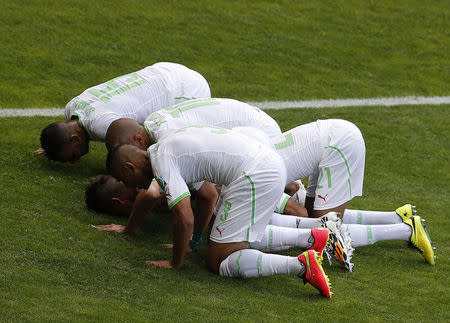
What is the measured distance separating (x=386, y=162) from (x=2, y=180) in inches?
166

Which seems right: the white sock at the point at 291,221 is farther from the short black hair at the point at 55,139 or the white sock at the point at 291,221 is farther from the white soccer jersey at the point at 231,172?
the short black hair at the point at 55,139

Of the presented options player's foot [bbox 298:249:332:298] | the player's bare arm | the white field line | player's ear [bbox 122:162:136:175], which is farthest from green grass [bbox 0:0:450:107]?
player's foot [bbox 298:249:332:298]

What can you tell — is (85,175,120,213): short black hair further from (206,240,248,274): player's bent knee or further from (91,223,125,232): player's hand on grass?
(206,240,248,274): player's bent knee

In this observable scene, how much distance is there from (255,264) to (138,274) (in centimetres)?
80

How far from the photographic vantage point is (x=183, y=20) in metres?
12.8

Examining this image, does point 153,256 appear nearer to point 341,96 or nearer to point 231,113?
point 231,113

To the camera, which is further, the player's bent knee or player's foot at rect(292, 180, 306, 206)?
player's foot at rect(292, 180, 306, 206)

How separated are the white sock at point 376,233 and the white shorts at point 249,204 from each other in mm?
1056

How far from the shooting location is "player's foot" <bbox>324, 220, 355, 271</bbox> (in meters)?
6.00

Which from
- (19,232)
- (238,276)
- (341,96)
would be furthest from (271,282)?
(341,96)

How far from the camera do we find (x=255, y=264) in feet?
18.4

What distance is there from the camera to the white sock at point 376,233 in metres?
6.49

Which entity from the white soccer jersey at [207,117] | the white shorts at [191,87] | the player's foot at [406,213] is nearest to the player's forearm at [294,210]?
the white soccer jersey at [207,117]

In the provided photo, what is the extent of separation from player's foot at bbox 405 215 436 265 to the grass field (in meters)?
0.10
